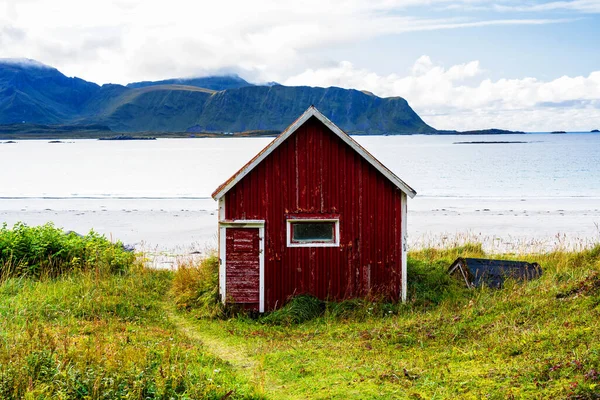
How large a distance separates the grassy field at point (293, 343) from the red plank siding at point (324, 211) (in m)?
0.79

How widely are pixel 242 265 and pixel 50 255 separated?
6879 mm

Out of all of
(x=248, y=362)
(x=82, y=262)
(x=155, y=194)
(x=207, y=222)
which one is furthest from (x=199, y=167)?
(x=248, y=362)

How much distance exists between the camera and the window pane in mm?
16062

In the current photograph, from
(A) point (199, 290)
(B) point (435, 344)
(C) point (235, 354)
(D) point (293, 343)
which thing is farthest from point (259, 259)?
(B) point (435, 344)

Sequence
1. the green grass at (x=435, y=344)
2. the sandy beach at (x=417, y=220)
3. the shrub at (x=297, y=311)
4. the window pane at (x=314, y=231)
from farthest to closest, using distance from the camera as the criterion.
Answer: the sandy beach at (x=417, y=220) < the window pane at (x=314, y=231) < the shrub at (x=297, y=311) < the green grass at (x=435, y=344)

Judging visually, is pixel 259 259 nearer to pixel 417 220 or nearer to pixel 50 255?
pixel 50 255

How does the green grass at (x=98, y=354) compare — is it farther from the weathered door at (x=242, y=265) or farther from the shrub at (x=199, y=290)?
→ the weathered door at (x=242, y=265)

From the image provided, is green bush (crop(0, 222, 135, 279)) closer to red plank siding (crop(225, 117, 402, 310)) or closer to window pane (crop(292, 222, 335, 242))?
red plank siding (crop(225, 117, 402, 310))

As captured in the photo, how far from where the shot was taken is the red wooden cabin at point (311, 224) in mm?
15812

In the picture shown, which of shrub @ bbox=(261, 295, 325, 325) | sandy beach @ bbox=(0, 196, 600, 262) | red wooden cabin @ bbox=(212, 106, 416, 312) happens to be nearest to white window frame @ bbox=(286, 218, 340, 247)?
red wooden cabin @ bbox=(212, 106, 416, 312)

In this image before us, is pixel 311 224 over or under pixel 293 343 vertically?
over

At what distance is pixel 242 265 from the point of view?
15.8 metres

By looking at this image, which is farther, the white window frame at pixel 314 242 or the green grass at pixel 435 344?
the white window frame at pixel 314 242

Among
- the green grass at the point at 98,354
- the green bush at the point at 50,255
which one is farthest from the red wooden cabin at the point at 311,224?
Result: the green bush at the point at 50,255
